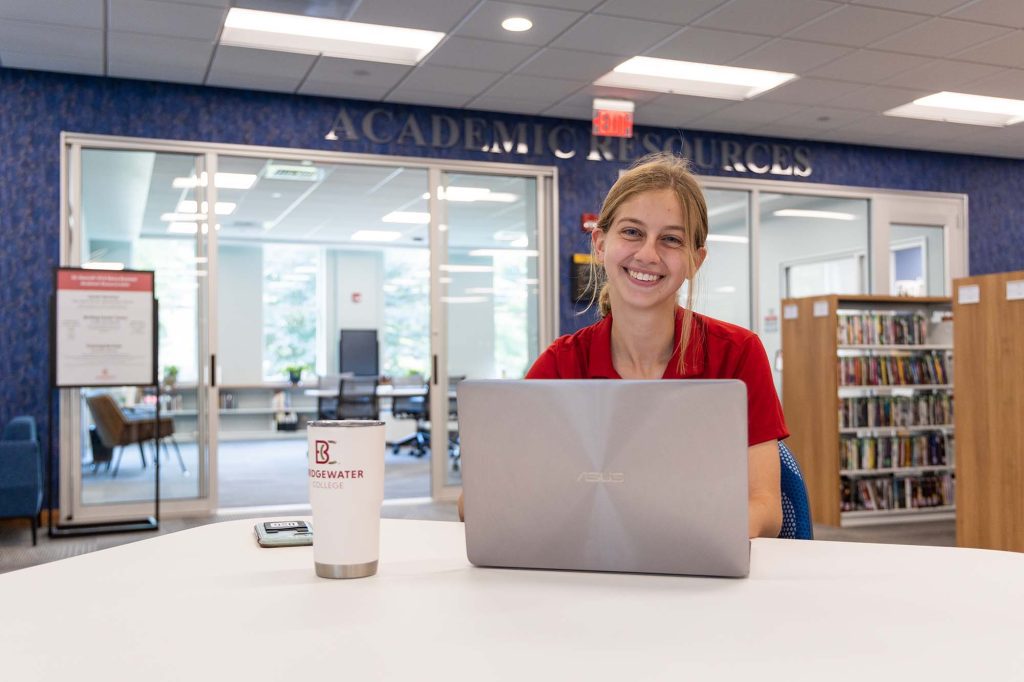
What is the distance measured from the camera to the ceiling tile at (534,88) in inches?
239

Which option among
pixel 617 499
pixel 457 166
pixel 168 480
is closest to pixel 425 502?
pixel 168 480

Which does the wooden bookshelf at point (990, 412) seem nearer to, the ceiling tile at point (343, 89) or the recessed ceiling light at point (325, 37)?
the recessed ceiling light at point (325, 37)

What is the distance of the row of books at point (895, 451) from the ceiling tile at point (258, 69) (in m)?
4.34

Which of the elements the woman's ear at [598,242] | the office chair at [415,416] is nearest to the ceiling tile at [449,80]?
the woman's ear at [598,242]

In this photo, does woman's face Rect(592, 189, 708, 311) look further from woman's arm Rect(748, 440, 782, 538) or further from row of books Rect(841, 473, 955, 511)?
row of books Rect(841, 473, 955, 511)

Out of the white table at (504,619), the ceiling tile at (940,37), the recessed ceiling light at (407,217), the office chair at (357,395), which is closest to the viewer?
the white table at (504,619)

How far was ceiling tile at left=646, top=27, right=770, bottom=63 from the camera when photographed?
206 inches

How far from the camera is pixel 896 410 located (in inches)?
245

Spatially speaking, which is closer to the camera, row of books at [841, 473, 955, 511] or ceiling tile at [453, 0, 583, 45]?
ceiling tile at [453, 0, 583, 45]

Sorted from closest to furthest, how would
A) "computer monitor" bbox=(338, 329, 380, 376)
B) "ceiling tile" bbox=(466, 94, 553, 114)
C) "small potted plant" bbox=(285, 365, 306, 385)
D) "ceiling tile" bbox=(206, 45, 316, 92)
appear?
1. "ceiling tile" bbox=(206, 45, 316, 92)
2. "ceiling tile" bbox=(466, 94, 553, 114)
3. "computer monitor" bbox=(338, 329, 380, 376)
4. "small potted plant" bbox=(285, 365, 306, 385)

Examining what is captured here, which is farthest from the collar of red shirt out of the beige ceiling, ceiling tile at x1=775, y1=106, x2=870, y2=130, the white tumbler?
ceiling tile at x1=775, y1=106, x2=870, y2=130

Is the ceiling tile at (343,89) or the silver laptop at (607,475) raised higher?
the ceiling tile at (343,89)

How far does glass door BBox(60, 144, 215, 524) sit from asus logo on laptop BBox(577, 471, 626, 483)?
4904 millimetres

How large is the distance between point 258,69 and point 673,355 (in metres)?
4.74
